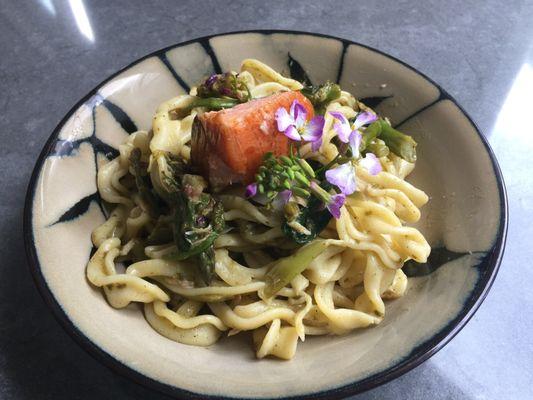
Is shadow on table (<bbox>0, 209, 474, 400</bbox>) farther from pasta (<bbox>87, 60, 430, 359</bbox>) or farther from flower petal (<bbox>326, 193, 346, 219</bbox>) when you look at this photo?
flower petal (<bbox>326, 193, 346, 219</bbox>)

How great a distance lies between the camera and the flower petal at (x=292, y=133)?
1.97m

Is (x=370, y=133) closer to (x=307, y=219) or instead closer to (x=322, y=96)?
(x=322, y=96)

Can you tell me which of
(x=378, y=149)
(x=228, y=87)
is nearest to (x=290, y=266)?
(x=378, y=149)

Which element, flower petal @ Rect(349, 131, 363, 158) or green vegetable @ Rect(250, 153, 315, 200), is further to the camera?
flower petal @ Rect(349, 131, 363, 158)

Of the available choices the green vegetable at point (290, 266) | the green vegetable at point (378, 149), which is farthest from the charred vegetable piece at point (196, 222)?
the green vegetable at point (378, 149)

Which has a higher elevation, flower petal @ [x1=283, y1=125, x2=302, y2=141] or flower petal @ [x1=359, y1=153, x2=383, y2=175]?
flower petal @ [x1=283, y1=125, x2=302, y2=141]

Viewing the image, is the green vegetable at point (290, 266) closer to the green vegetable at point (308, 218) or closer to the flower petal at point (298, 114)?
the green vegetable at point (308, 218)

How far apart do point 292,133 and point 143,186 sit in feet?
2.38

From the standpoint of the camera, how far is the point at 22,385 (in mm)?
2123

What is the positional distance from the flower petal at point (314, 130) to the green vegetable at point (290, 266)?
0.40 m

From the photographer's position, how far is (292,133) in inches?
77.9

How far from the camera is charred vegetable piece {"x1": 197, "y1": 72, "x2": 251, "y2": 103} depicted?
246cm

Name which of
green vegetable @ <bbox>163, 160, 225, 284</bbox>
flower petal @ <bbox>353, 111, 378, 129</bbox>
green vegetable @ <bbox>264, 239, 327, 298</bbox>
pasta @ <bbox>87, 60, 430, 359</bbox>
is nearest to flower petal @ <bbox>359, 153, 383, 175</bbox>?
pasta @ <bbox>87, 60, 430, 359</bbox>

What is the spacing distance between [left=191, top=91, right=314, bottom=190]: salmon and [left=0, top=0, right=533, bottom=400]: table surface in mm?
931
